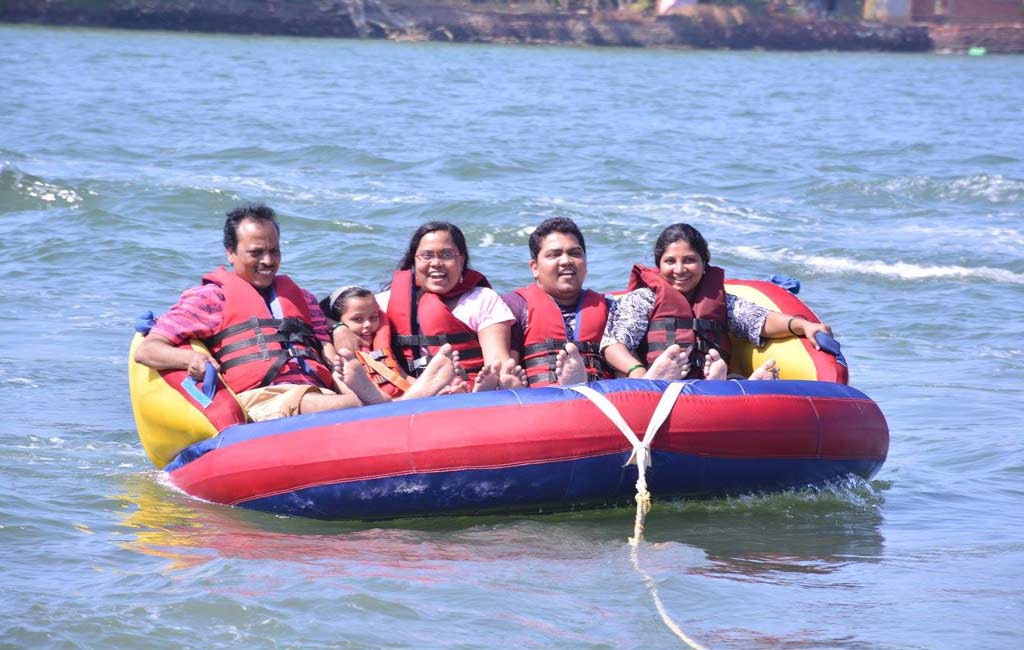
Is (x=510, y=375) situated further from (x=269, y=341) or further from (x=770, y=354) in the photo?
(x=770, y=354)

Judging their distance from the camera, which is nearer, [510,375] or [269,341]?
[510,375]

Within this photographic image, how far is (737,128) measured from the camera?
21266 millimetres

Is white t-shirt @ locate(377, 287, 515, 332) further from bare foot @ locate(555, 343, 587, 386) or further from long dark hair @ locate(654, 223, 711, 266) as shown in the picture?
long dark hair @ locate(654, 223, 711, 266)

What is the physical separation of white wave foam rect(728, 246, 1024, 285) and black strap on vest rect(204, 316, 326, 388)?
6.36 meters

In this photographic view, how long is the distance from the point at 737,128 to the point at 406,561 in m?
17.6

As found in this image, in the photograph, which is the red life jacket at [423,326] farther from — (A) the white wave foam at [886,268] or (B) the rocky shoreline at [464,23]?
(B) the rocky shoreline at [464,23]

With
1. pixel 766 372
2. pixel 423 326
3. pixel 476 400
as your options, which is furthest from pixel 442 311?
pixel 766 372

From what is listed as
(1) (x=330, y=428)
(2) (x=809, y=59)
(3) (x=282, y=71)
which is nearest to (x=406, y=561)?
Answer: (1) (x=330, y=428)

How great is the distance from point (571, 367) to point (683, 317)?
2.44ft

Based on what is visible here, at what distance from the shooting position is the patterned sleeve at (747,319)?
578 centimetres

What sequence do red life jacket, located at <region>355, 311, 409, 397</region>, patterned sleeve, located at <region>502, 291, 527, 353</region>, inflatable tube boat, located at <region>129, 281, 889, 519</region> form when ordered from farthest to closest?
patterned sleeve, located at <region>502, 291, 527, 353</region> → red life jacket, located at <region>355, 311, 409, 397</region> → inflatable tube boat, located at <region>129, 281, 889, 519</region>

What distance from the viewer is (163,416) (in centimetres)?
519

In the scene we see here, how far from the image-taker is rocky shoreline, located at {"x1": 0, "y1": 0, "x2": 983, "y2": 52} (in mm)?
46625

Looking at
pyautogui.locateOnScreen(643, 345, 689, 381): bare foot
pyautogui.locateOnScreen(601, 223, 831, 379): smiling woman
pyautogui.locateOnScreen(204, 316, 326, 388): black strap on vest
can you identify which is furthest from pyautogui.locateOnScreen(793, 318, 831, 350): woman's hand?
pyautogui.locateOnScreen(204, 316, 326, 388): black strap on vest
